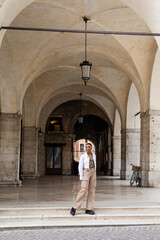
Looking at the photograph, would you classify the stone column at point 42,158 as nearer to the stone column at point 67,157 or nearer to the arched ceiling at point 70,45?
the stone column at point 67,157

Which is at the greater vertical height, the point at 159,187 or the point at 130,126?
the point at 130,126

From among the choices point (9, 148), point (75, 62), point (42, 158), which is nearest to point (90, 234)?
point (9, 148)

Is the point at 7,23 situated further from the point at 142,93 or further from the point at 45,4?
the point at 142,93

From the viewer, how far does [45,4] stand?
416 inches

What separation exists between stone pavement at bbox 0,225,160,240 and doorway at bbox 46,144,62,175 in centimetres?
2143

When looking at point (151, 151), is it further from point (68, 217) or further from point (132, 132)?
point (68, 217)

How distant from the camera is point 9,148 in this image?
1358 cm

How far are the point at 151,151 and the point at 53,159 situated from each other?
589 inches

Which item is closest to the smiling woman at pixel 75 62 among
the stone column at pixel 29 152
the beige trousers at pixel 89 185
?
the stone column at pixel 29 152

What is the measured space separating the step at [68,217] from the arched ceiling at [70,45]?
175 inches

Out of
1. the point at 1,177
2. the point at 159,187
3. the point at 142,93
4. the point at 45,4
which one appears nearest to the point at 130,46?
the point at 142,93

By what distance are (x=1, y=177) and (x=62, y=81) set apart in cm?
819

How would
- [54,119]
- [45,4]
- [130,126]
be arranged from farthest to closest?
[54,119]
[130,126]
[45,4]

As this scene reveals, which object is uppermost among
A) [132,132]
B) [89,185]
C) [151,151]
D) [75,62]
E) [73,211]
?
[75,62]
